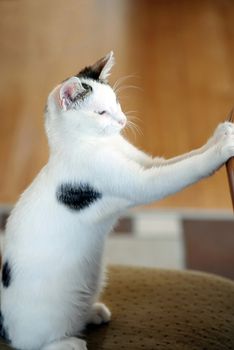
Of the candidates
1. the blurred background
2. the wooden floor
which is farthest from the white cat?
the wooden floor

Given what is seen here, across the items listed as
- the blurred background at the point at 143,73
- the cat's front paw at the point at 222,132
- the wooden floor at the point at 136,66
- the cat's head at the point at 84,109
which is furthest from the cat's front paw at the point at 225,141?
the wooden floor at the point at 136,66

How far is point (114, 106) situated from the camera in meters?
0.85

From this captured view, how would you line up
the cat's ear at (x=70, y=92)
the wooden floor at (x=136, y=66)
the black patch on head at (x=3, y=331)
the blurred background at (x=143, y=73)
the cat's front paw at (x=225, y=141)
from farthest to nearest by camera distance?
the wooden floor at (x=136, y=66)
the blurred background at (x=143, y=73)
the black patch on head at (x=3, y=331)
the cat's ear at (x=70, y=92)
the cat's front paw at (x=225, y=141)

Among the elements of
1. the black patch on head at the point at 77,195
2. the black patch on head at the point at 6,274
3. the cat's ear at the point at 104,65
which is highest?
the cat's ear at the point at 104,65

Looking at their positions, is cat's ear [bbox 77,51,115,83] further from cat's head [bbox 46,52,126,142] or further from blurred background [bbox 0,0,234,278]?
blurred background [bbox 0,0,234,278]

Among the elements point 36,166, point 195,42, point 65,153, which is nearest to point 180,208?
point 36,166

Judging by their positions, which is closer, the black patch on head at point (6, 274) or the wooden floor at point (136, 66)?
the black patch on head at point (6, 274)

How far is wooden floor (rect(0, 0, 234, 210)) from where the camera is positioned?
7.02ft

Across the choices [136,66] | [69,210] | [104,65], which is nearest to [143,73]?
[136,66]

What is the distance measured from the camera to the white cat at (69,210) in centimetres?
81

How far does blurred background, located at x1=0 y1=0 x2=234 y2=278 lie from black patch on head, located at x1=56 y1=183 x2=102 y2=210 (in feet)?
3.19

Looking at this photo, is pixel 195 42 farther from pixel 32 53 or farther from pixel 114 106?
pixel 114 106

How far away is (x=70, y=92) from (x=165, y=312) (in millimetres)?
438

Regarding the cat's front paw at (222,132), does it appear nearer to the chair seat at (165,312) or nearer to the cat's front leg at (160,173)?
the cat's front leg at (160,173)
